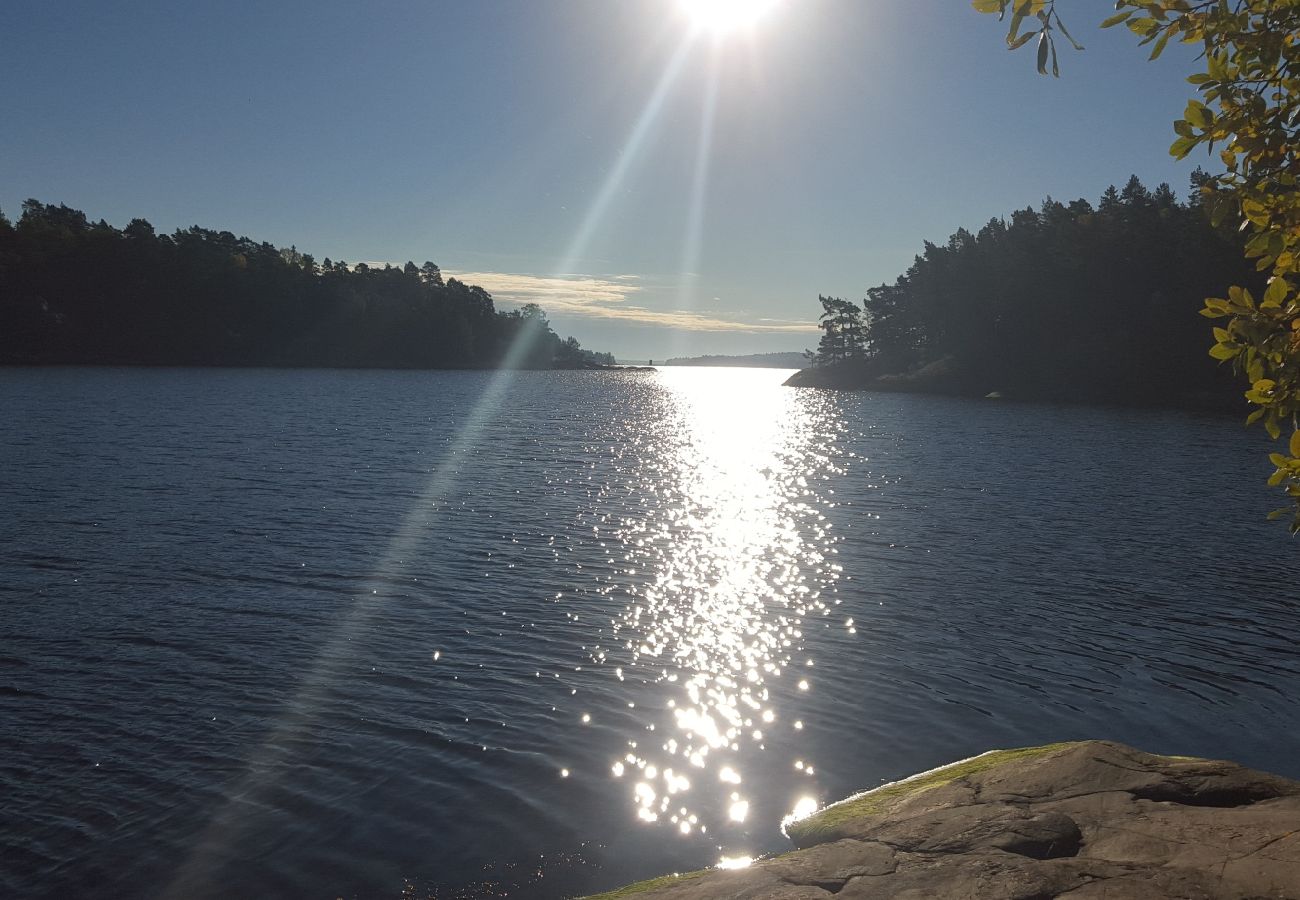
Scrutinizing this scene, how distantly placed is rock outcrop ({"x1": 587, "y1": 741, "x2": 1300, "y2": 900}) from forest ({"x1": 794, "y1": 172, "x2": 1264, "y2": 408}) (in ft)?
412

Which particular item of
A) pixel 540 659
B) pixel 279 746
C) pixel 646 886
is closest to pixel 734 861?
pixel 646 886

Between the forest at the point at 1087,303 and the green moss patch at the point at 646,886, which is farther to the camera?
the forest at the point at 1087,303

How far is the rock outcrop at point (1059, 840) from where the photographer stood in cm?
784

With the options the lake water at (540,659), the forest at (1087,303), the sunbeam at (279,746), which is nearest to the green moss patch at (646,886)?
the lake water at (540,659)

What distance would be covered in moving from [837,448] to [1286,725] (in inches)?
2276

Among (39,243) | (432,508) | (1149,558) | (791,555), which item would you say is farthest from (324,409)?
(39,243)

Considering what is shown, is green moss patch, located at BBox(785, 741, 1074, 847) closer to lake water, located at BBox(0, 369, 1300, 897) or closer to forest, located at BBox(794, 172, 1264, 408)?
lake water, located at BBox(0, 369, 1300, 897)

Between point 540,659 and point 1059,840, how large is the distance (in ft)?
40.9

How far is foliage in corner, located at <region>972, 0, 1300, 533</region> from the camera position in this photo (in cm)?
632

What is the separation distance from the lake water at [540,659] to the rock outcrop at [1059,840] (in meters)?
2.57

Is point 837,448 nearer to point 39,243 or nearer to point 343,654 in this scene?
point 343,654

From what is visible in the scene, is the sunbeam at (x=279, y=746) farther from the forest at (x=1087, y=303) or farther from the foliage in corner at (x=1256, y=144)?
the forest at (x=1087, y=303)

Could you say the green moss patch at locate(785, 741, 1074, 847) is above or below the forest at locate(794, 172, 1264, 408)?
below

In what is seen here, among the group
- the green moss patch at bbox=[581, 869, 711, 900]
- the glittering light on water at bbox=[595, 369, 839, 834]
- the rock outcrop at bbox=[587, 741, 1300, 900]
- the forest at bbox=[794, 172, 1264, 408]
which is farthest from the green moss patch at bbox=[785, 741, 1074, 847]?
the forest at bbox=[794, 172, 1264, 408]
